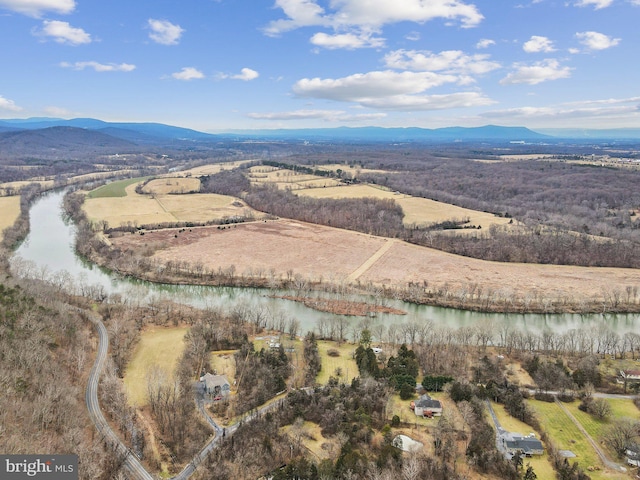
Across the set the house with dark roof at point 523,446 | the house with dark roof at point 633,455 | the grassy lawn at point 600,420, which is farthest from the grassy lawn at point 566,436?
the house with dark roof at point 523,446

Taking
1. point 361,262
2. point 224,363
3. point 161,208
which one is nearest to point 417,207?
point 361,262

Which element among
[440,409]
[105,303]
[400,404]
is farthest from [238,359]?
[105,303]

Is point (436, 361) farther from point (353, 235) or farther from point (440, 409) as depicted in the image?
point (353, 235)

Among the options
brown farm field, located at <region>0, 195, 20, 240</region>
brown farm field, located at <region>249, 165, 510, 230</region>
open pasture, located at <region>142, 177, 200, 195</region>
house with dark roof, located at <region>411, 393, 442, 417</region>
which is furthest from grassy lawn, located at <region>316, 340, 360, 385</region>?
open pasture, located at <region>142, 177, 200, 195</region>

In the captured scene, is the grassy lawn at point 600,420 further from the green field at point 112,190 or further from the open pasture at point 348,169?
the open pasture at point 348,169

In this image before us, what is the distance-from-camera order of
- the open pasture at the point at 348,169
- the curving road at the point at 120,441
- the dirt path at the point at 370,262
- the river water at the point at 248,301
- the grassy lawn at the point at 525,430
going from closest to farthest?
the curving road at the point at 120,441, the grassy lawn at the point at 525,430, the river water at the point at 248,301, the dirt path at the point at 370,262, the open pasture at the point at 348,169

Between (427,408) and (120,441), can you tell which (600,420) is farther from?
(120,441)
